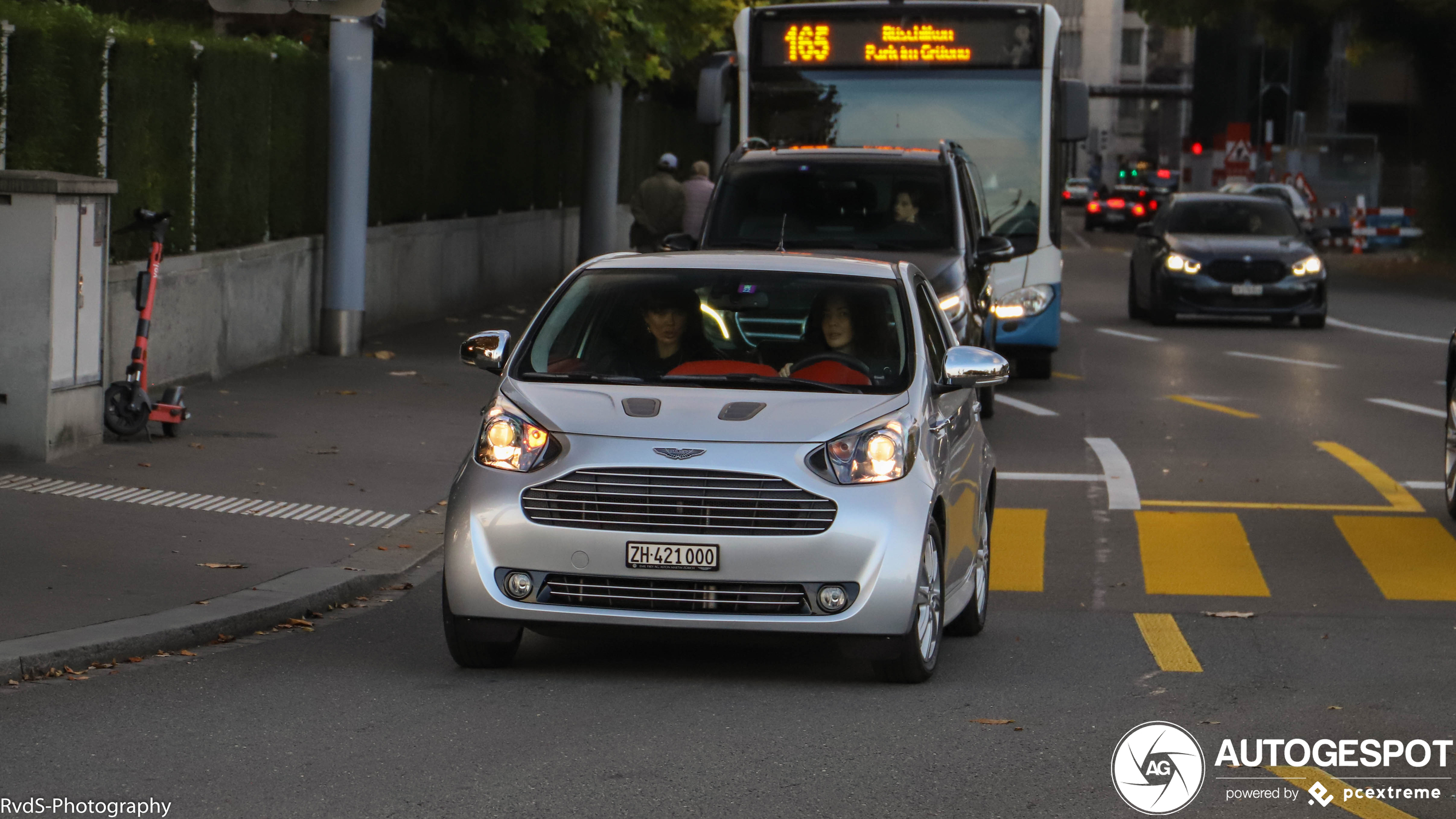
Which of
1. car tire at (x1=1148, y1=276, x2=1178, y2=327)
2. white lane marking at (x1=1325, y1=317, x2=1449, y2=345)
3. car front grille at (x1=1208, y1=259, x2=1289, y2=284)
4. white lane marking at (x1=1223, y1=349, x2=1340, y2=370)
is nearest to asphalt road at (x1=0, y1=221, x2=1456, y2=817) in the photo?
white lane marking at (x1=1223, y1=349, x2=1340, y2=370)

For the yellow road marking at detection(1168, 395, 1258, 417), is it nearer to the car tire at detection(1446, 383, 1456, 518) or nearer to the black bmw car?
the car tire at detection(1446, 383, 1456, 518)

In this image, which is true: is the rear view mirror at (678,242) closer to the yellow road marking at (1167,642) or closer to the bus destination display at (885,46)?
the bus destination display at (885,46)

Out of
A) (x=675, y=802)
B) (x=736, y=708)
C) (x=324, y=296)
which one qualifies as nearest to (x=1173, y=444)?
(x=324, y=296)

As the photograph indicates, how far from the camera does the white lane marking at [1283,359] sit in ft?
74.9

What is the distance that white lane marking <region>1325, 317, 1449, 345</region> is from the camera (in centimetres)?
2675

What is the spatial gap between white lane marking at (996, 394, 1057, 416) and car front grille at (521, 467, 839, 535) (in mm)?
10519

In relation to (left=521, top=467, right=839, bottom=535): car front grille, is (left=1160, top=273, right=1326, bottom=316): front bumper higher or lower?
higher

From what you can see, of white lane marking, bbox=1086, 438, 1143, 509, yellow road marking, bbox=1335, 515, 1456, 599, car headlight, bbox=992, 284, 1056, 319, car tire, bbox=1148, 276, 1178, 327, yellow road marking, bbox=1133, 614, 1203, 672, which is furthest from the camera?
car tire, bbox=1148, 276, 1178, 327

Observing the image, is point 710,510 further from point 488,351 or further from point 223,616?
point 223,616

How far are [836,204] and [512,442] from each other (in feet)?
29.3

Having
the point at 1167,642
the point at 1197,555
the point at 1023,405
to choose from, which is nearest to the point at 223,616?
the point at 1167,642

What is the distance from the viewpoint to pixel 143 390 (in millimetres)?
13508

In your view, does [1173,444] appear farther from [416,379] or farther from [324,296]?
[324,296]

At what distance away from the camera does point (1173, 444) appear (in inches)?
628
